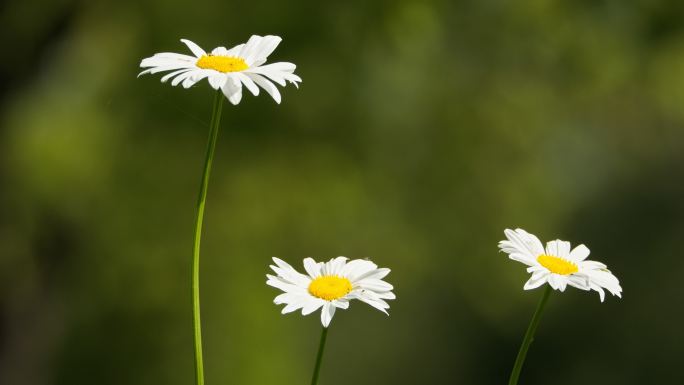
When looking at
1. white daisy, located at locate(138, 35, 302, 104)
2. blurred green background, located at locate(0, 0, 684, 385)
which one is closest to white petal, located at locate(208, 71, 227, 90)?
white daisy, located at locate(138, 35, 302, 104)

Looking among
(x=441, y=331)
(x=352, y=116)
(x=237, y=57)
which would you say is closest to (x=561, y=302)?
(x=441, y=331)

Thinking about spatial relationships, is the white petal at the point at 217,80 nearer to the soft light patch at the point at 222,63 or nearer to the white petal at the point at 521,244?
the soft light patch at the point at 222,63

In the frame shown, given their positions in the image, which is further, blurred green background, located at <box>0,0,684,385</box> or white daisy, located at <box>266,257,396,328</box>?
blurred green background, located at <box>0,0,684,385</box>

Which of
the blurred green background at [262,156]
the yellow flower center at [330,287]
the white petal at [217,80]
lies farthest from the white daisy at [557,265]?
the blurred green background at [262,156]

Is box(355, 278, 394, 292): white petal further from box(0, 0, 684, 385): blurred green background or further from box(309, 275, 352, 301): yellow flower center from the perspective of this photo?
box(0, 0, 684, 385): blurred green background

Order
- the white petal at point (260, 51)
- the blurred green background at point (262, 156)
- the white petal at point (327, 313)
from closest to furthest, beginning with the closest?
the white petal at point (327, 313) < the white petal at point (260, 51) < the blurred green background at point (262, 156)
